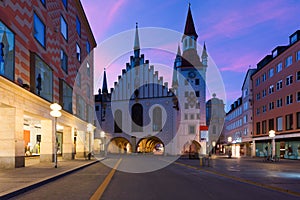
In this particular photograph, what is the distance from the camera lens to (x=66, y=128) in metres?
32.4

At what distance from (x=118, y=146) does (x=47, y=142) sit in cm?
4522

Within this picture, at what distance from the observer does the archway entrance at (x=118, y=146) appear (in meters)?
67.9

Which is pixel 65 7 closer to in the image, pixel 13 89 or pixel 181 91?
pixel 13 89

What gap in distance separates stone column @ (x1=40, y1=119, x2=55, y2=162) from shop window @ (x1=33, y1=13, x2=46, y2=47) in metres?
6.31

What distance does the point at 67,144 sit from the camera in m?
31.8

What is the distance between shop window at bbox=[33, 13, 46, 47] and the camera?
73.2 feet

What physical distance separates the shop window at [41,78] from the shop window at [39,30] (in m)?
1.52

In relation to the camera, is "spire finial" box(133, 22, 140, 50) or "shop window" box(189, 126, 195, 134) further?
"spire finial" box(133, 22, 140, 50)

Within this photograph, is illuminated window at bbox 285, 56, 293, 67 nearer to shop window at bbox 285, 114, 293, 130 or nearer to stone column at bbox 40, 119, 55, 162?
shop window at bbox 285, 114, 293, 130

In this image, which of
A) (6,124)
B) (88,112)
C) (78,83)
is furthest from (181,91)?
(6,124)

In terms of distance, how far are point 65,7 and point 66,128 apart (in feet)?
40.0

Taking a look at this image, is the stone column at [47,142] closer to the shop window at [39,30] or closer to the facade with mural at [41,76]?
the facade with mural at [41,76]

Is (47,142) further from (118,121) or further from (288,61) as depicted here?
(118,121)

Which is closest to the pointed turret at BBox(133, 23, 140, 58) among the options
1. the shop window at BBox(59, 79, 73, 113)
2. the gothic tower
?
the gothic tower
